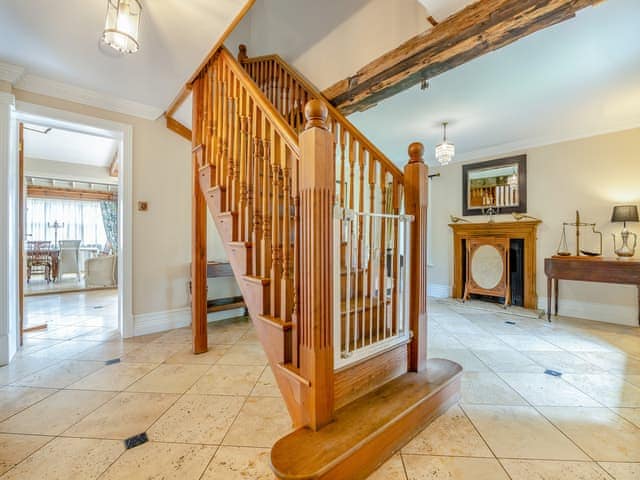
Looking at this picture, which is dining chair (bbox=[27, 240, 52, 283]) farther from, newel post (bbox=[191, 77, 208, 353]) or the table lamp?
the table lamp

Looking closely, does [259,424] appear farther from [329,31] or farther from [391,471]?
[329,31]

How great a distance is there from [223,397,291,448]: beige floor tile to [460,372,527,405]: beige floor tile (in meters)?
1.16

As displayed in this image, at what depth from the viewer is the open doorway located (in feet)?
10.2

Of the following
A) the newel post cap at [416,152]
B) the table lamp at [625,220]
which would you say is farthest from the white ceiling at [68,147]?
the table lamp at [625,220]

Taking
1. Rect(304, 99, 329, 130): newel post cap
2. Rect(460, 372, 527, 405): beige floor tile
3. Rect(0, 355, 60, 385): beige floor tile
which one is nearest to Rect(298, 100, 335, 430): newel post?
Rect(304, 99, 329, 130): newel post cap

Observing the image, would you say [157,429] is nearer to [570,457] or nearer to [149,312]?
[149,312]

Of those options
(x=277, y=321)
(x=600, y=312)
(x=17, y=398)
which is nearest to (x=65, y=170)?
(x=17, y=398)

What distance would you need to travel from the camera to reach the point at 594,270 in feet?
10.3

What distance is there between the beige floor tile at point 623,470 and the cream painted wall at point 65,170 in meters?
9.13

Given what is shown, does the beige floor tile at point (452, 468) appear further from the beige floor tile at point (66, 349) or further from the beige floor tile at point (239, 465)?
the beige floor tile at point (66, 349)

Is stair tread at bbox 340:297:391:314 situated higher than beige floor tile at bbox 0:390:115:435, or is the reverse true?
stair tread at bbox 340:297:391:314

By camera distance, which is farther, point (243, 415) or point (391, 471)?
point (243, 415)

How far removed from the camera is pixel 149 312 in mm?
2975

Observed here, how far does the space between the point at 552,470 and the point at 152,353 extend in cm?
280
